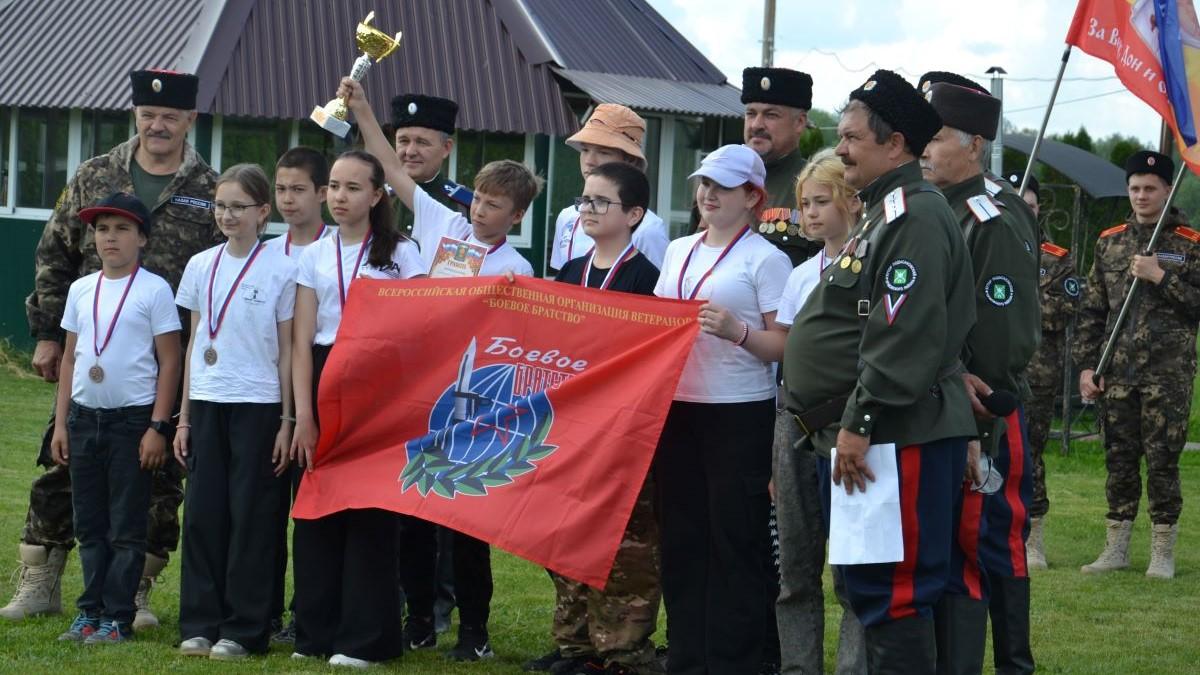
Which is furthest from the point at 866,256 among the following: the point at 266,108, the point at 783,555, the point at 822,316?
the point at 266,108

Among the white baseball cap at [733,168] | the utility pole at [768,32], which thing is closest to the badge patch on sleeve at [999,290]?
the white baseball cap at [733,168]

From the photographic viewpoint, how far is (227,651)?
6.27 metres

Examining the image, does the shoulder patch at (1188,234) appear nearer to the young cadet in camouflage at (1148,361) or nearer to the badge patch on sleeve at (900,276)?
the young cadet in camouflage at (1148,361)

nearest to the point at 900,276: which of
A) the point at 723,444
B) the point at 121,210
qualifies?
the point at 723,444

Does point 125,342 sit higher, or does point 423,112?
point 423,112

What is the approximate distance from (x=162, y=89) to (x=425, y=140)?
3.77ft

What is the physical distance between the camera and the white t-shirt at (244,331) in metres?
6.27

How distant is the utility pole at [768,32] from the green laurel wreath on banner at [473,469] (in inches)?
1134

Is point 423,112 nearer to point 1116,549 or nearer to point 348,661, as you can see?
point 348,661

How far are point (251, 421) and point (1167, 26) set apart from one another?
4.83m

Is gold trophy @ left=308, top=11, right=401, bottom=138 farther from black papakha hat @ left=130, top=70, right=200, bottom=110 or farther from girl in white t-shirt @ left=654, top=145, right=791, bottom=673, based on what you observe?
girl in white t-shirt @ left=654, top=145, right=791, bottom=673

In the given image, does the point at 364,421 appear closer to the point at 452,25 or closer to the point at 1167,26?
the point at 1167,26

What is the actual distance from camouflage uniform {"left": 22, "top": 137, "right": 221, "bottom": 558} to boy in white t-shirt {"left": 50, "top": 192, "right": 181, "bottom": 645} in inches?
12.8

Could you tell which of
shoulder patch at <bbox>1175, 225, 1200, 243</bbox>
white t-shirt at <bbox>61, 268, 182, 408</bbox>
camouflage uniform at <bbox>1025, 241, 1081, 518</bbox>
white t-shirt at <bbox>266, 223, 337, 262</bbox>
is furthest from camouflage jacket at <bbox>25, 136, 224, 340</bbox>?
shoulder patch at <bbox>1175, 225, 1200, 243</bbox>
